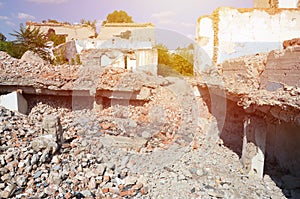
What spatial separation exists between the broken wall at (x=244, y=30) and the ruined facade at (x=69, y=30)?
44.0 feet

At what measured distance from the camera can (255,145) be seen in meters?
4.70

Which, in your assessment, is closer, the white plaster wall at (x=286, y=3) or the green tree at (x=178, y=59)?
the white plaster wall at (x=286, y=3)

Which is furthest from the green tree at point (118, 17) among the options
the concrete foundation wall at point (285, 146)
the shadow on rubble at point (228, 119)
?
the concrete foundation wall at point (285, 146)

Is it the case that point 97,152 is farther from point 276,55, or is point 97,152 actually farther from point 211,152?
point 276,55

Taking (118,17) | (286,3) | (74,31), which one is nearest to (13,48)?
(74,31)

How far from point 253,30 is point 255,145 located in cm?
640

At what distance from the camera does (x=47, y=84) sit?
8445mm

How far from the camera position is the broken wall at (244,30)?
9.16 metres

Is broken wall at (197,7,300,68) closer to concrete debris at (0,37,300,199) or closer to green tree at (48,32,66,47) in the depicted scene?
concrete debris at (0,37,300,199)

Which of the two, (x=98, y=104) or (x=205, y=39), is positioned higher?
(x=205, y=39)

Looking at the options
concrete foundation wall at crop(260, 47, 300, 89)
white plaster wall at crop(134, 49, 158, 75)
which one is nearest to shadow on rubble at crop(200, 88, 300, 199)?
concrete foundation wall at crop(260, 47, 300, 89)

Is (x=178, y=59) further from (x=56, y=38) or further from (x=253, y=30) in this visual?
(x=56, y=38)

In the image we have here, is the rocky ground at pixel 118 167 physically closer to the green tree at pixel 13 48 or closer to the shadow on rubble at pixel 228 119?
the shadow on rubble at pixel 228 119

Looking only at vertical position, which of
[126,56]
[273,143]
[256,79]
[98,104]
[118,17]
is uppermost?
[118,17]
